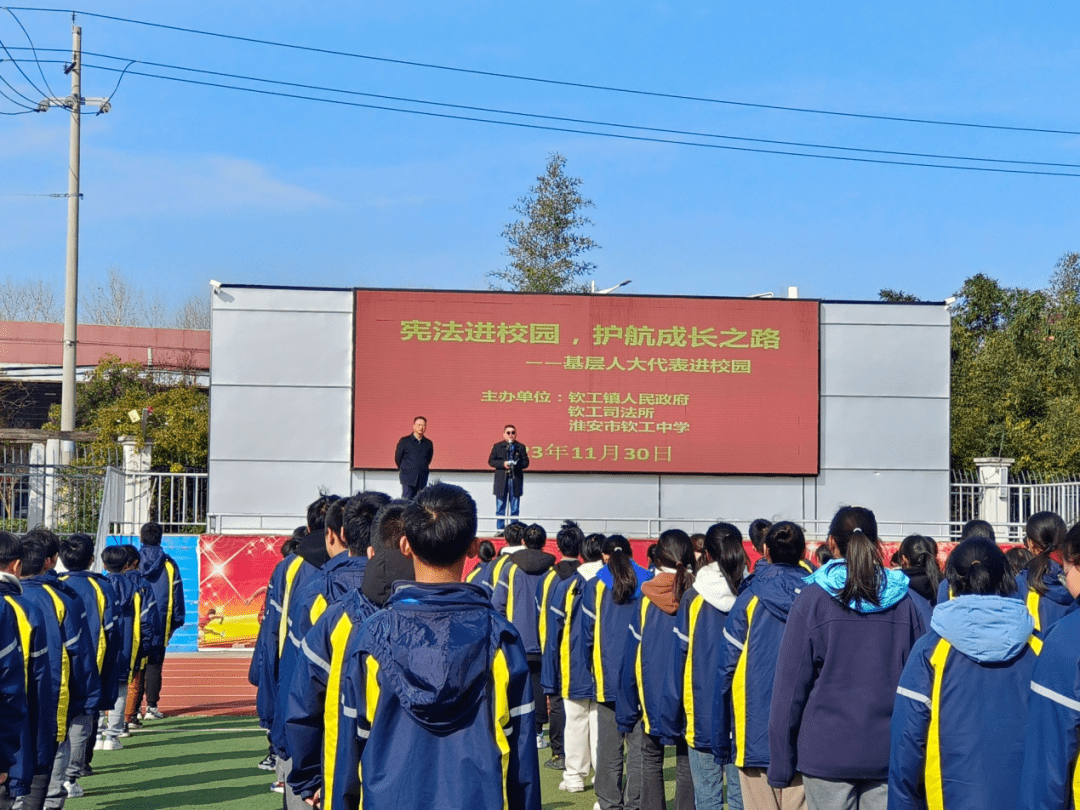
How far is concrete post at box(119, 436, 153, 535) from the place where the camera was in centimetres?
1845

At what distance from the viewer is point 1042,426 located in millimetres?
29797

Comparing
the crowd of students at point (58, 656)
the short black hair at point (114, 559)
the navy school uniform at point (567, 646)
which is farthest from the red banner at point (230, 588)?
the navy school uniform at point (567, 646)

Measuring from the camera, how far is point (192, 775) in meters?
9.65

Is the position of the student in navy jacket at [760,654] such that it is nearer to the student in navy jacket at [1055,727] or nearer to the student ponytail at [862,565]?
the student ponytail at [862,565]

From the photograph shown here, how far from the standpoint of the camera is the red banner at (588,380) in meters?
19.6

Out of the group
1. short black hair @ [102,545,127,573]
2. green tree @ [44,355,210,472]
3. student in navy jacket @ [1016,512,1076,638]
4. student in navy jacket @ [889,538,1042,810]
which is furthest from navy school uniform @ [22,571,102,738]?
green tree @ [44,355,210,472]

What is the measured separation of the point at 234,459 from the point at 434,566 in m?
16.6

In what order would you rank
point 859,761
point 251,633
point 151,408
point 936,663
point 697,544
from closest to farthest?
point 936,663 → point 859,761 → point 697,544 → point 251,633 → point 151,408

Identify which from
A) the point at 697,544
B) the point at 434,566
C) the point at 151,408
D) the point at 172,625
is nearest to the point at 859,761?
the point at 434,566

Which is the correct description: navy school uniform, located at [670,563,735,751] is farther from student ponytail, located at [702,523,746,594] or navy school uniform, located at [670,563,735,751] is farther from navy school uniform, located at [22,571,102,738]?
navy school uniform, located at [22,571,102,738]

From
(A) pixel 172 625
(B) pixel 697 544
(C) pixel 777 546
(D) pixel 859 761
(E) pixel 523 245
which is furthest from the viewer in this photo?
(E) pixel 523 245

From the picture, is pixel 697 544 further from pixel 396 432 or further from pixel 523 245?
pixel 523 245

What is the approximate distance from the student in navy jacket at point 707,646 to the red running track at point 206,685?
7.90 meters

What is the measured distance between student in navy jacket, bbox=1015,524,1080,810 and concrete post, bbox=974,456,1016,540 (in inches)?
683
